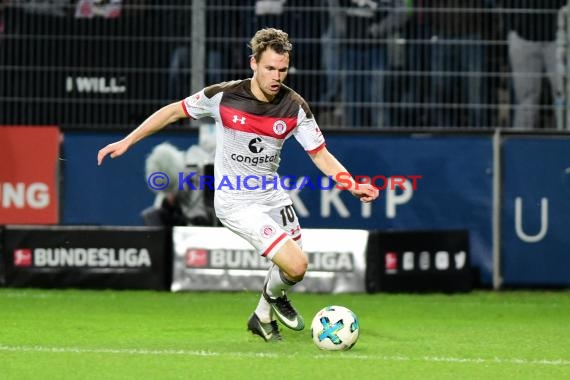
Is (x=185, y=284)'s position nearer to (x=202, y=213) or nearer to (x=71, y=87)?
(x=202, y=213)

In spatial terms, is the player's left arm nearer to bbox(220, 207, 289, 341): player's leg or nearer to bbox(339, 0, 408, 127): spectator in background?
bbox(220, 207, 289, 341): player's leg

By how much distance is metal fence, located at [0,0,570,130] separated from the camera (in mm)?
13734

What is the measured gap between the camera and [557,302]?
12758 millimetres

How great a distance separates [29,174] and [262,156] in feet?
17.7

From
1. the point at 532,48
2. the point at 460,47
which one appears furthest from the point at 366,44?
the point at 532,48

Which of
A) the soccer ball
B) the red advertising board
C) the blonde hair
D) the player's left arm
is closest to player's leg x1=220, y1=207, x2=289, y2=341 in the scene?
the player's left arm

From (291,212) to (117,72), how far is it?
495 centimetres

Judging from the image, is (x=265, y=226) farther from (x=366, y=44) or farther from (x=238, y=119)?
(x=366, y=44)

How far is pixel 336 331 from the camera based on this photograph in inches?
342

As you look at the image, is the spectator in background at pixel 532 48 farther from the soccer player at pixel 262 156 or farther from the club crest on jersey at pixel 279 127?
the club crest on jersey at pixel 279 127

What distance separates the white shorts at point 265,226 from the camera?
29.8 ft

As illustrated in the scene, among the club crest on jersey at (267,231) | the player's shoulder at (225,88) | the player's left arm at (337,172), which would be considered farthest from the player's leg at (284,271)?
the player's shoulder at (225,88)

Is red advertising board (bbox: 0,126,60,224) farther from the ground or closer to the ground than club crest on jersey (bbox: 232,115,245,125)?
closer to the ground

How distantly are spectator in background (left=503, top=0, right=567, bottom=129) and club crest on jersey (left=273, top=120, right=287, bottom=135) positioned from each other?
5.11 meters
